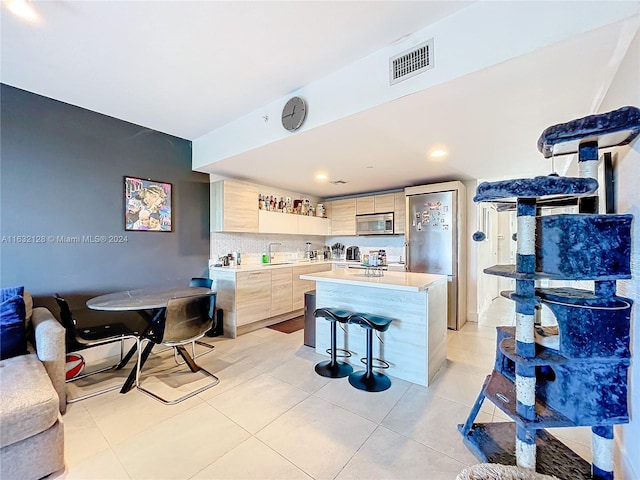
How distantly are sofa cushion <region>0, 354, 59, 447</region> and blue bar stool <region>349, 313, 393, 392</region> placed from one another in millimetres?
2059

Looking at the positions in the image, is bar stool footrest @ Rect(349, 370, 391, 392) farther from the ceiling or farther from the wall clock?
the wall clock

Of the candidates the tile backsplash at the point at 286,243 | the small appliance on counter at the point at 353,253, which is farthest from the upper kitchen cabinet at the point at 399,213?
the small appliance on counter at the point at 353,253

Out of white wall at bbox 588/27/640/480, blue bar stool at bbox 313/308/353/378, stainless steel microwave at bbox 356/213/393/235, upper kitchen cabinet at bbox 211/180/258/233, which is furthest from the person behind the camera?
stainless steel microwave at bbox 356/213/393/235

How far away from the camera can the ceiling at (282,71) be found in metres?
1.59

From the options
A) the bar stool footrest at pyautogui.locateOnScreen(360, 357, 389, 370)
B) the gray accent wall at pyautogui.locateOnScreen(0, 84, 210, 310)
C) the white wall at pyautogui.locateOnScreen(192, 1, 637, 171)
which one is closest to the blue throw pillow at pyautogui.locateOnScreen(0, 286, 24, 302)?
the gray accent wall at pyautogui.locateOnScreen(0, 84, 210, 310)

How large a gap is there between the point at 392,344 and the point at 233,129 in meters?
2.86

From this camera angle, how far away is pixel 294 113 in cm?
244

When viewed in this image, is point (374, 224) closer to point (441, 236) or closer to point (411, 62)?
point (441, 236)

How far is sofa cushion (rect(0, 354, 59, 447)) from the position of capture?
4.61 feet

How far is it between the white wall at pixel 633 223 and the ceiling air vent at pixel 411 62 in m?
0.96

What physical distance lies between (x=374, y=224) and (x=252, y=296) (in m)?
2.56

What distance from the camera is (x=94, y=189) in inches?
115

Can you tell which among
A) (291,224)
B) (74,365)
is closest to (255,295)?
(291,224)

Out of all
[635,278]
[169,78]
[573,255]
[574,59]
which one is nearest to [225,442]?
[573,255]
